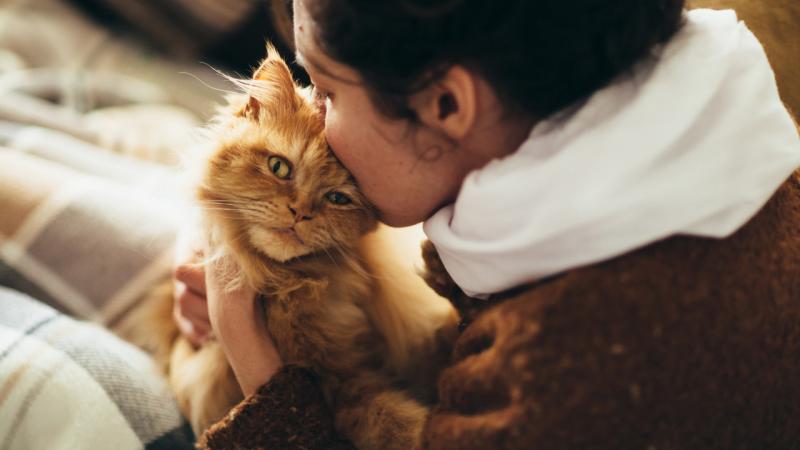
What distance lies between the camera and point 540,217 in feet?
2.57

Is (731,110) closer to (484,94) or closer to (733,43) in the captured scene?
(733,43)

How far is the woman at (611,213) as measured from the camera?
753 millimetres

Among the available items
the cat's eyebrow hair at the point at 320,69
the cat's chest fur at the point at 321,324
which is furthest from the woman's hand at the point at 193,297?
the cat's eyebrow hair at the point at 320,69

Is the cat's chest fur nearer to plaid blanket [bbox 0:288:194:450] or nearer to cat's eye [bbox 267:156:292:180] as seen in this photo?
cat's eye [bbox 267:156:292:180]

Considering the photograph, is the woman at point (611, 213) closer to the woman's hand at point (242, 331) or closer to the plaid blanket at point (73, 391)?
the woman's hand at point (242, 331)

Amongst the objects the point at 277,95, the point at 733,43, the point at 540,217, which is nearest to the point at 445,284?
the point at 540,217

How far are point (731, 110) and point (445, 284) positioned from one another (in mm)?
584

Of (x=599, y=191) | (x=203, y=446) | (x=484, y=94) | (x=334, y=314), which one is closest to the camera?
(x=599, y=191)

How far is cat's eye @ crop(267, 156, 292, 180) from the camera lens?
1.12 metres

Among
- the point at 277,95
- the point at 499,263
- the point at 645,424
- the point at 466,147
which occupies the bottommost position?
the point at 645,424

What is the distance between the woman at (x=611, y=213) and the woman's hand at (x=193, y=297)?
2.29ft

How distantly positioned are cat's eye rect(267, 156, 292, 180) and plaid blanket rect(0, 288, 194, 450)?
604mm

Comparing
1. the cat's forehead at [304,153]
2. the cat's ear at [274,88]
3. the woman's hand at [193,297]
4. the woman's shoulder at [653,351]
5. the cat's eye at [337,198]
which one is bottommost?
the woman's shoulder at [653,351]

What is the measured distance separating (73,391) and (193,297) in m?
0.31
